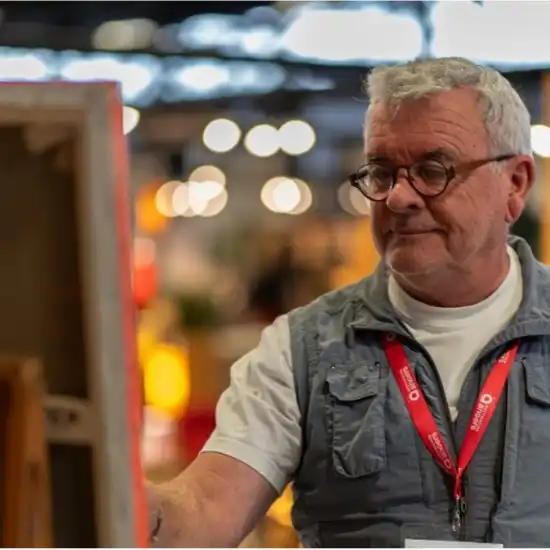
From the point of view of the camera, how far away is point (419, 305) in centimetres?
134

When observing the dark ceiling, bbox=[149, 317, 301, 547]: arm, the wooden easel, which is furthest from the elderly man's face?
the dark ceiling

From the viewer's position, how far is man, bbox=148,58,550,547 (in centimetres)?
123

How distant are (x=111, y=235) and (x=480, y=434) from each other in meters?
0.70

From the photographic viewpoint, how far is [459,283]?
1.31 meters

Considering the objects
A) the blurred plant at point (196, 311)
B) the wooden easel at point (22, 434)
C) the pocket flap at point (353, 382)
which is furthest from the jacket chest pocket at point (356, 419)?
the blurred plant at point (196, 311)

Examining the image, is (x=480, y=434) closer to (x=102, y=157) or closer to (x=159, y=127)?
(x=102, y=157)

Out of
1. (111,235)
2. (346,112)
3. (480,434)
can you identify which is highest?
(346,112)

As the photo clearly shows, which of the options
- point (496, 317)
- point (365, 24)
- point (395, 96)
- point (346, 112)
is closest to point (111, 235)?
point (395, 96)

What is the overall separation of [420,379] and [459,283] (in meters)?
0.15

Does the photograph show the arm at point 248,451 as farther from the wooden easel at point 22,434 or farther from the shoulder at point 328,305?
the wooden easel at point 22,434

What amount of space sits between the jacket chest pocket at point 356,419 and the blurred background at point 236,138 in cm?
32

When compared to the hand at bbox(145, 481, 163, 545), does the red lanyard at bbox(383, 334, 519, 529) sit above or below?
above

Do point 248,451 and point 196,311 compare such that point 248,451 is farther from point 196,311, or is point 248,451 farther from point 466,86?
point 196,311

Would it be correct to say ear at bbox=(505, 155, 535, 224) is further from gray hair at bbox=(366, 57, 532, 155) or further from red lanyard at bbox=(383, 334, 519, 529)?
red lanyard at bbox=(383, 334, 519, 529)
